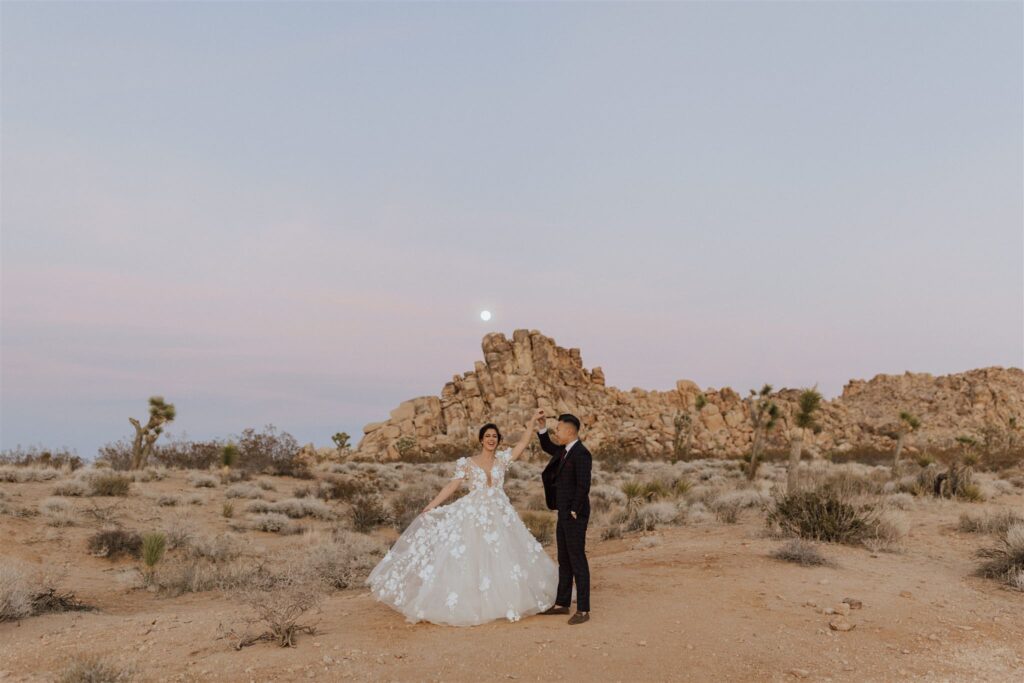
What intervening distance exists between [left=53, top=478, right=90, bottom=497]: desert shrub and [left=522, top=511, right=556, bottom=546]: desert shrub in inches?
481

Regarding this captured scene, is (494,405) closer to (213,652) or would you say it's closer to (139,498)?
(139,498)

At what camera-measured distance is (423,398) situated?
237 feet

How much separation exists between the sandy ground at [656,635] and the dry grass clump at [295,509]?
25.6 ft

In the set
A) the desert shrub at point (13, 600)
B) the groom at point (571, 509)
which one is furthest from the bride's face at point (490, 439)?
the desert shrub at point (13, 600)

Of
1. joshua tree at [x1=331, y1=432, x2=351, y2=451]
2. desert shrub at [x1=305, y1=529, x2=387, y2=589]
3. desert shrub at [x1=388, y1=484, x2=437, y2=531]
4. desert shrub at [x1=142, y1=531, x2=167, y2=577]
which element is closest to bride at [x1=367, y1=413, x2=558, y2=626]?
desert shrub at [x1=305, y1=529, x2=387, y2=589]

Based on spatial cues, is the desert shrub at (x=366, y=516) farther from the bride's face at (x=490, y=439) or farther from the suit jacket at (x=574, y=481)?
the suit jacket at (x=574, y=481)

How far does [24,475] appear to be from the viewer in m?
19.8

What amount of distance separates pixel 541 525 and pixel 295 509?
24.8ft

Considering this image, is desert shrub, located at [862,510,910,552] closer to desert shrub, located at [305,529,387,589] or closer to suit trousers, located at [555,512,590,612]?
suit trousers, located at [555,512,590,612]

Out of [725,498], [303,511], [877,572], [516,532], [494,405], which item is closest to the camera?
[516,532]

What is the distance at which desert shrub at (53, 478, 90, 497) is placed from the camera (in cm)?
1797

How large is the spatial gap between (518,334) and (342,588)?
2583 inches

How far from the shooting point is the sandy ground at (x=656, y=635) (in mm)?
5824

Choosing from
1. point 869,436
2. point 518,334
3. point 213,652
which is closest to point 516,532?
point 213,652
